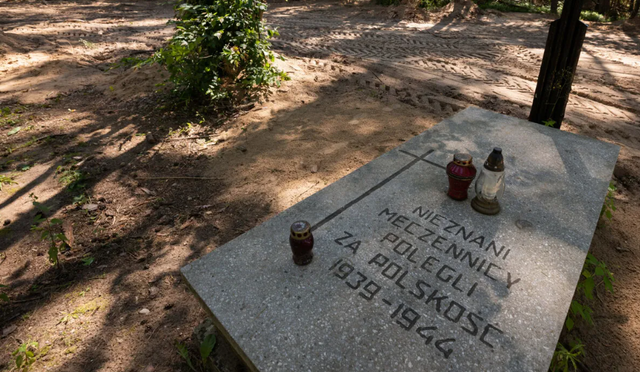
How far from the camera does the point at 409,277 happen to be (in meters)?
1.70

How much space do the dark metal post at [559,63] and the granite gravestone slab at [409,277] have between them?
1376 millimetres

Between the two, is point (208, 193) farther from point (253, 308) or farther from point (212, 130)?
point (253, 308)

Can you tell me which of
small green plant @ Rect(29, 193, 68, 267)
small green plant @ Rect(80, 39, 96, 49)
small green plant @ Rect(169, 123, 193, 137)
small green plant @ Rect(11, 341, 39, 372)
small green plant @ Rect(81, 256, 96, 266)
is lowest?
small green plant @ Rect(11, 341, 39, 372)

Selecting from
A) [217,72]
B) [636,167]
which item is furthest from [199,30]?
[636,167]

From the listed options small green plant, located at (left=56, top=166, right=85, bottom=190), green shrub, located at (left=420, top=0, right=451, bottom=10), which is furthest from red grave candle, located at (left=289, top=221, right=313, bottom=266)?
green shrub, located at (left=420, top=0, right=451, bottom=10)

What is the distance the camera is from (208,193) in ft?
11.3

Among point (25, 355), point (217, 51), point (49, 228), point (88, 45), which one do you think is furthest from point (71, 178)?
point (88, 45)

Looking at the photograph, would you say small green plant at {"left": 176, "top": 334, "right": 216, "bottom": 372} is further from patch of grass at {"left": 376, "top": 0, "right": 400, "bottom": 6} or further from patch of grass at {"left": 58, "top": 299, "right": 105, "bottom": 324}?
patch of grass at {"left": 376, "top": 0, "right": 400, "bottom": 6}

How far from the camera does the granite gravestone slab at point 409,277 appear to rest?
4.60ft

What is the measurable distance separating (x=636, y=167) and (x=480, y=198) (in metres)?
2.84

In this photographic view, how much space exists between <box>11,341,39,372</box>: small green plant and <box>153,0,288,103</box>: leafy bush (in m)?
3.36

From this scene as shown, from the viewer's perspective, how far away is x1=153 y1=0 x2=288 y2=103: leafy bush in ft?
14.8

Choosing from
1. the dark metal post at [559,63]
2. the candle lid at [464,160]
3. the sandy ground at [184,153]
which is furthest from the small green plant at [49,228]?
the dark metal post at [559,63]

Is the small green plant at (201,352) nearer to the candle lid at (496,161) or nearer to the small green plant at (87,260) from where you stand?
the small green plant at (87,260)
